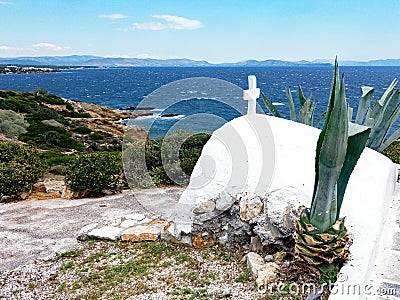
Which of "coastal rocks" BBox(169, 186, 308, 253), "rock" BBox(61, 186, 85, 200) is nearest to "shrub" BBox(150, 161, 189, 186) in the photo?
"rock" BBox(61, 186, 85, 200)

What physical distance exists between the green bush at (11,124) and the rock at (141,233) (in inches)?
744

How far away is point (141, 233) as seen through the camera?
5.10 m

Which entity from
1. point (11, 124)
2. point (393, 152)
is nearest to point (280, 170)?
point (393, 152)

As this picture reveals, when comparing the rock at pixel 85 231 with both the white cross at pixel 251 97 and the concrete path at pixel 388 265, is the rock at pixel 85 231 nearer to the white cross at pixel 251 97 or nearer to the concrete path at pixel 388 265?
the white cross at pixel 251 97

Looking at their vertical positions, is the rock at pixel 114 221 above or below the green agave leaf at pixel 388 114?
below

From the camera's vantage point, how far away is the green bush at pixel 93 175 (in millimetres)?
7516

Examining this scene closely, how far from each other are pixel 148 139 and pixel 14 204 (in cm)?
300

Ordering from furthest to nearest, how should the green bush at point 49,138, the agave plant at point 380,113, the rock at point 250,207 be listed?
the green bush at point 49,138 < the agave plant at point 380,113 < the rock at point 250,207

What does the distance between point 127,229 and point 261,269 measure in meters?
2.32

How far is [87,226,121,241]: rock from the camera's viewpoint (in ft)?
16.9

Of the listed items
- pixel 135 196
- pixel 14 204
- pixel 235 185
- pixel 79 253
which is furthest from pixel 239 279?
pixel 14 204

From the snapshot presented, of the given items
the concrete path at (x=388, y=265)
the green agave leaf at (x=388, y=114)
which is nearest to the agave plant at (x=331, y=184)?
the concrete path at (x=388, y=265)

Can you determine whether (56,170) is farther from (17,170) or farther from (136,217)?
(136,217)

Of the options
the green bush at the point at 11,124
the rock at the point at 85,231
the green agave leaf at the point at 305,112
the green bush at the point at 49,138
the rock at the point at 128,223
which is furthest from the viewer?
the green bush at the point at 11,124
